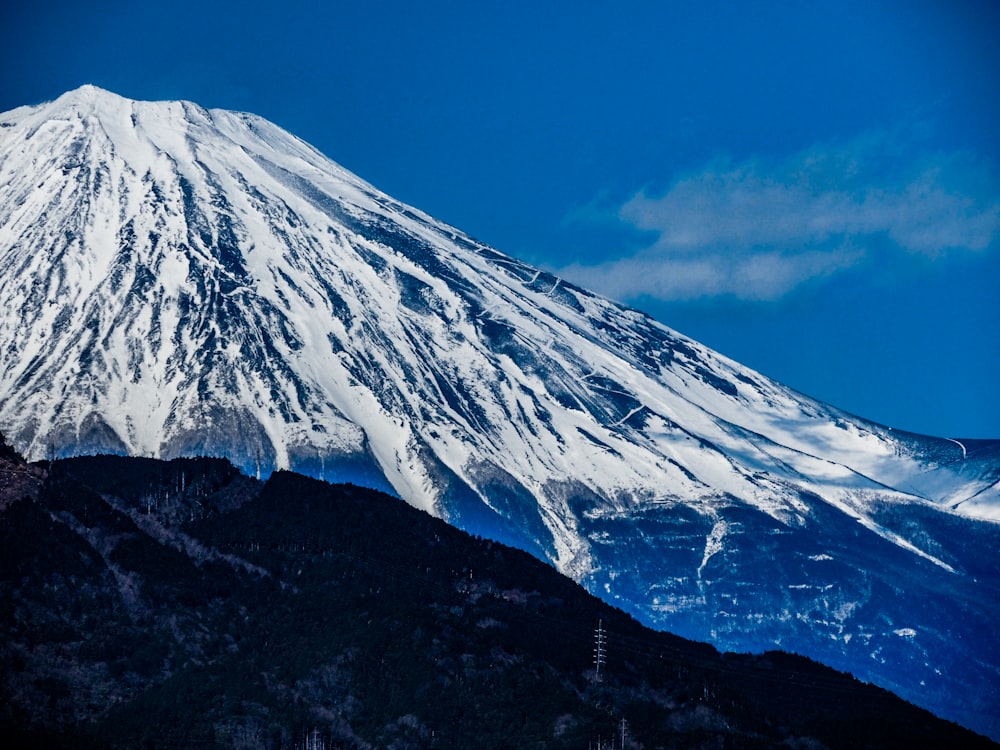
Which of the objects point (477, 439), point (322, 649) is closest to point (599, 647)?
point (322, 649)

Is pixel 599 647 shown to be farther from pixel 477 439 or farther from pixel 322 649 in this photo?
pixel 477 439

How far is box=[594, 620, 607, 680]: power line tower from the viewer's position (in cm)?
9494

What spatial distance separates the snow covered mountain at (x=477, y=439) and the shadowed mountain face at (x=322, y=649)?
42.5m

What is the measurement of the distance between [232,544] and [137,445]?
55814 mm

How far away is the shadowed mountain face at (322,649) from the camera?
8775cm

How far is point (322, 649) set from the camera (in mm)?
93875

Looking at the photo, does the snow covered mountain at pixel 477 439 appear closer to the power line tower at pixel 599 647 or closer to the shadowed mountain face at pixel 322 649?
the shadowed mountain face at pixel 322 649

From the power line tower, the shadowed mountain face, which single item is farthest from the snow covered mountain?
the power line tower

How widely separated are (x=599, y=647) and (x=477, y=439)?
8214 centimetres

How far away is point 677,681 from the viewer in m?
96.1

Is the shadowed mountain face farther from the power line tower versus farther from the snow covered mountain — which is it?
the snow covered mountain

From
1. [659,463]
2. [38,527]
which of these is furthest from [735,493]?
[38,527]

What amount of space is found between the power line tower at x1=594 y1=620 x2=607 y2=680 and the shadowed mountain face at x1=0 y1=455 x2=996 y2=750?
211 mm

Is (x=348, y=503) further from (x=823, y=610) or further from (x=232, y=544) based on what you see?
(x=823, y=610)
